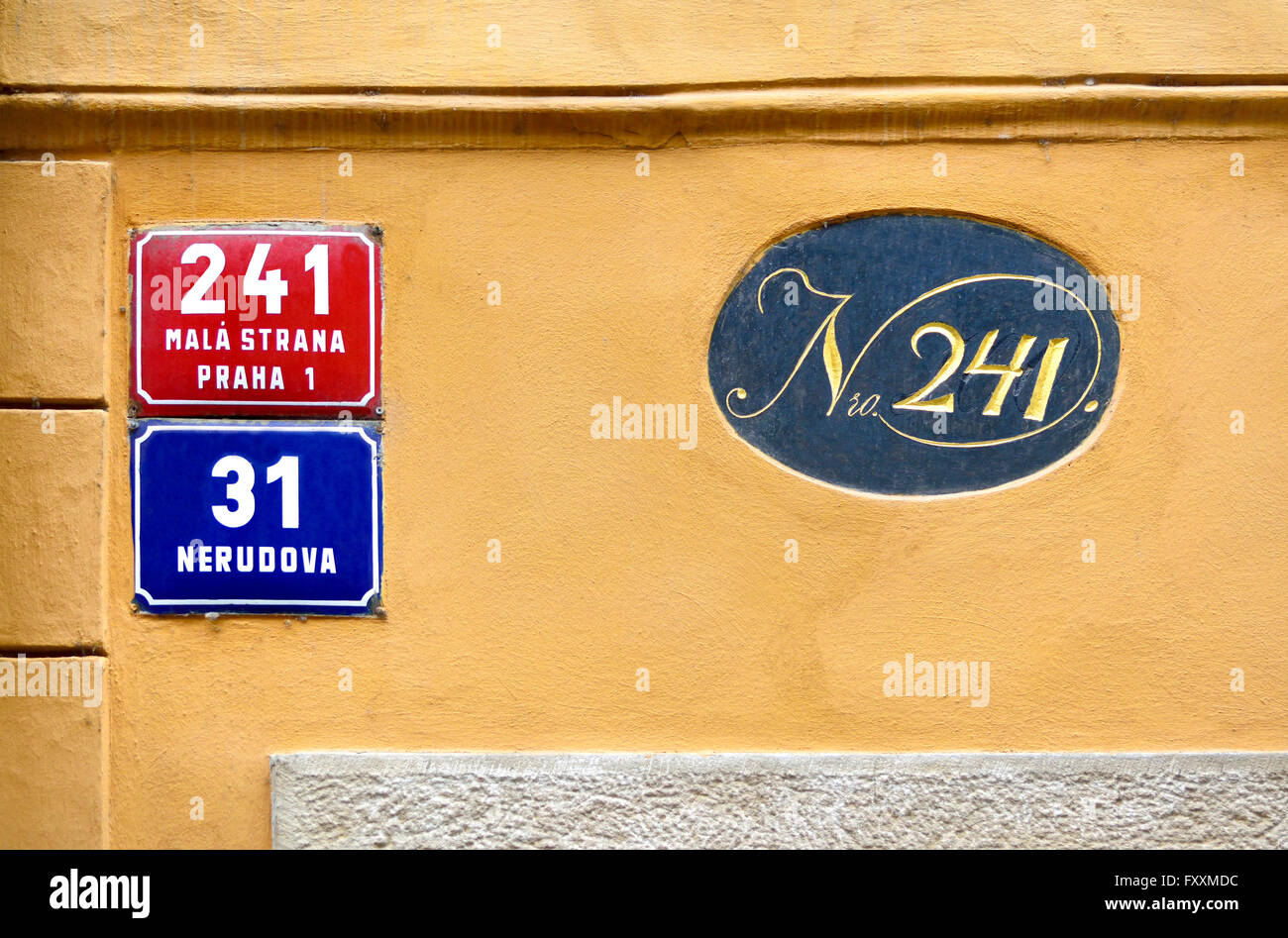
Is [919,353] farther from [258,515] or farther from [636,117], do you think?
[258,515]

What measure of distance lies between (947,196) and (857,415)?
0.82 m

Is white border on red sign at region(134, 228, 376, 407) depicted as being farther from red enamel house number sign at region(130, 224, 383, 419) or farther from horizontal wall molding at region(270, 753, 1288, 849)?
horizontal wall molding at region(270, 753, 1288, 849)

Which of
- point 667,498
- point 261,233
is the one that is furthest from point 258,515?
point 667,498

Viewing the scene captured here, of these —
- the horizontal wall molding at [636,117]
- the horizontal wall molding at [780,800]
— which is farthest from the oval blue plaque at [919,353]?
the horizontal wall molding at [780,800]

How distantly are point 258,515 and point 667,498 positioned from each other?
4.64 ft

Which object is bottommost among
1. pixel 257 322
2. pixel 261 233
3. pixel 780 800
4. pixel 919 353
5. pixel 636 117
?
pixel 780 800

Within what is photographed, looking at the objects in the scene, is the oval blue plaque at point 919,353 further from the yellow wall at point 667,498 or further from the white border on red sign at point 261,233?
the white border on red sign at point 261,233

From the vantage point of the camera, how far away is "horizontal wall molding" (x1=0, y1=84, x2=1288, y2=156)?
353 cm

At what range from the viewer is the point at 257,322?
3.57m

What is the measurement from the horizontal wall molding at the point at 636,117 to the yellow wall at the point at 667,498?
28 mm

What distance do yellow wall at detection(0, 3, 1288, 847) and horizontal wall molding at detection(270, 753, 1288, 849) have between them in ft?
0.27

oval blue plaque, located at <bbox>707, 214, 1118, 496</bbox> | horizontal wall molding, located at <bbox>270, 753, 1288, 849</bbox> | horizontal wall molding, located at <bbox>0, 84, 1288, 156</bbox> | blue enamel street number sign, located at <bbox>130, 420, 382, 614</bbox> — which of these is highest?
horizontal wall molding, located at <bbox>0, 84, 1288, 156</bbox>

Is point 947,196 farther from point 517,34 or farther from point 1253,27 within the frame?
point 517,34

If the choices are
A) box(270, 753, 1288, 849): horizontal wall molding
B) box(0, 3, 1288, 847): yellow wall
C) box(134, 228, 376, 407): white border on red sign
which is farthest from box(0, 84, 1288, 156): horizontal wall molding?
box(270, 753, 1288, 849): horizontal wall molding
